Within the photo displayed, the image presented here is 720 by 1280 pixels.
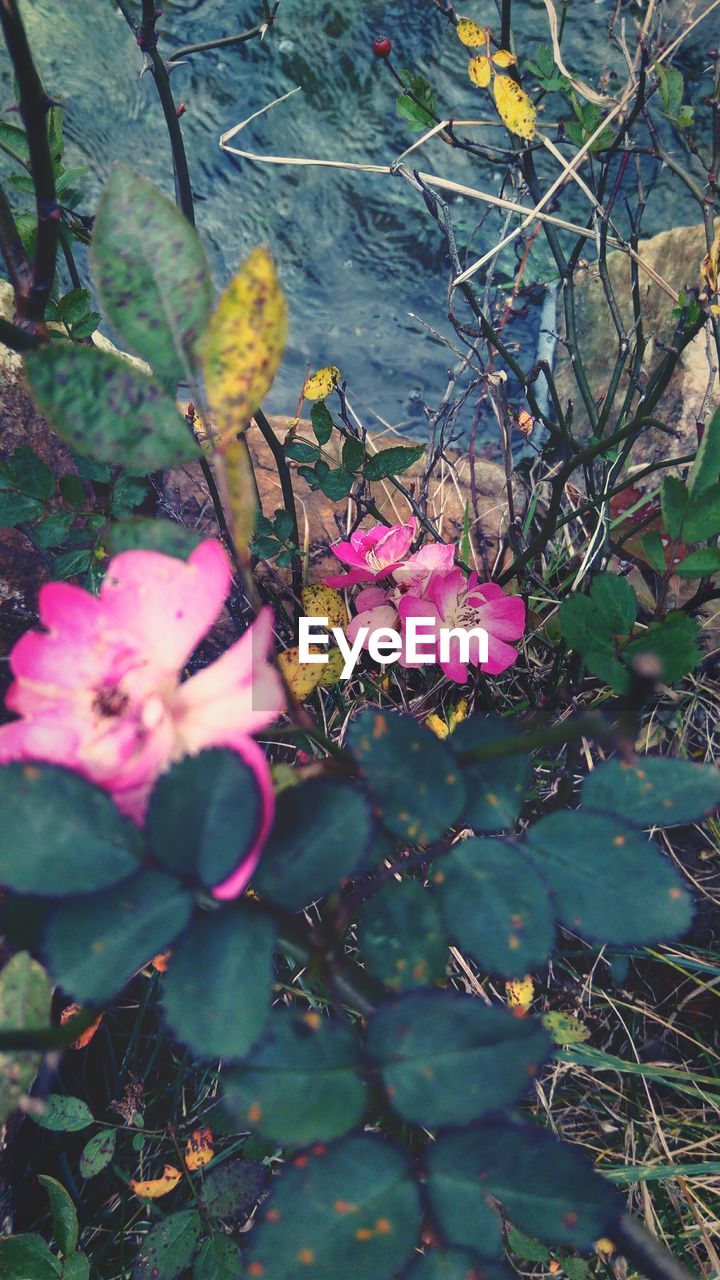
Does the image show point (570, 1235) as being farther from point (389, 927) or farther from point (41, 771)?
point (41, 771)

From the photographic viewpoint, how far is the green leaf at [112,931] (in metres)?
0.31

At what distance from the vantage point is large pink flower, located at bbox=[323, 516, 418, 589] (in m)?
0.88

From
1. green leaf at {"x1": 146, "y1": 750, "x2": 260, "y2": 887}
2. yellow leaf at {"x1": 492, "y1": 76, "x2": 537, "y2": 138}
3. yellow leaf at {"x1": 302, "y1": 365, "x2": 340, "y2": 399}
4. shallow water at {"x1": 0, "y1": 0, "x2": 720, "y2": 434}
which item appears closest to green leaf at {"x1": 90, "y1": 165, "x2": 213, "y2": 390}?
green leaf at {"x1": 146, "y1": 750, "x2": 260, "y2": 887}

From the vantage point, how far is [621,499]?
129cm

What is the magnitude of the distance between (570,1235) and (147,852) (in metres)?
0.25

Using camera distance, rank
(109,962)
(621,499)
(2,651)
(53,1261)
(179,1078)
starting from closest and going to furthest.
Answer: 1. (109,962)
2. (53,1261)
3. (179,1078)
4. (2,651)
5. (621,499)

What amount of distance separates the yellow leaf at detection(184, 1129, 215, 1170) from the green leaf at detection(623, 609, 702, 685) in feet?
2.32

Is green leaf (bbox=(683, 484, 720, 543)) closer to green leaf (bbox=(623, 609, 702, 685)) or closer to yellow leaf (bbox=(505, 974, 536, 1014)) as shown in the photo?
green leaf (bbox=(623, 609, 702, 685))

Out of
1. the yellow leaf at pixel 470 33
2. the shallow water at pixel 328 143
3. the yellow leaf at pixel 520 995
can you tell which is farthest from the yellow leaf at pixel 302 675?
the shallow water at pixel 328 143

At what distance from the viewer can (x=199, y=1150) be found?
839 mm

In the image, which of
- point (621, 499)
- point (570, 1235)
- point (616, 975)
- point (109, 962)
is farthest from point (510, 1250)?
point (621, 499)

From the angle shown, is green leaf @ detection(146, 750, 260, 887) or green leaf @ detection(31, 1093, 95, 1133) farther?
green leaf @ detection(31, 1093, 95, 1133)

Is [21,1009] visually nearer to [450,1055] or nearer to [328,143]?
[450,1055]

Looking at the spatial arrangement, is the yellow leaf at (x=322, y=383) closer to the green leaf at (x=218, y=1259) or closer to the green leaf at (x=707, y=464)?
the green leaf at (x=707, y=464)
